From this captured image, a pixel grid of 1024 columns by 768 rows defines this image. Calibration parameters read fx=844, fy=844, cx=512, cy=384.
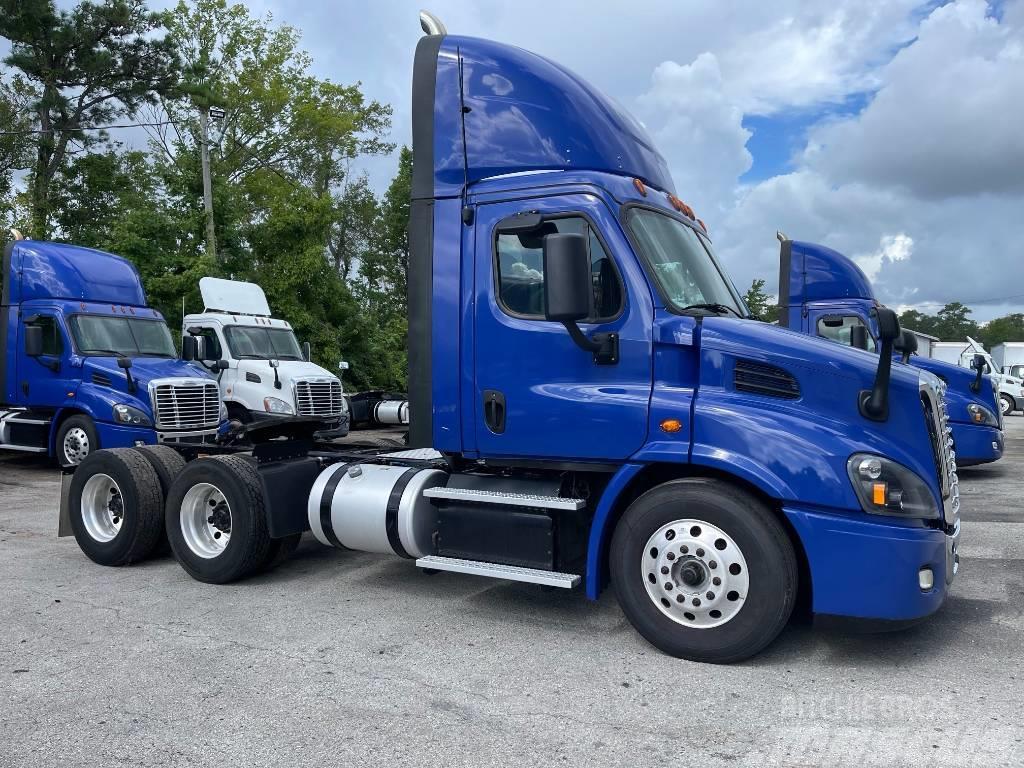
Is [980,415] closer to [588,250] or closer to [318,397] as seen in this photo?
[588,250]

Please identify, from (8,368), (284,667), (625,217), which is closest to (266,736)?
(284,667)

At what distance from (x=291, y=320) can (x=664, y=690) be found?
66.8 ft

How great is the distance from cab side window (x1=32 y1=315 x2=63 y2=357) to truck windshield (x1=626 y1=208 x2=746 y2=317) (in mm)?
10875

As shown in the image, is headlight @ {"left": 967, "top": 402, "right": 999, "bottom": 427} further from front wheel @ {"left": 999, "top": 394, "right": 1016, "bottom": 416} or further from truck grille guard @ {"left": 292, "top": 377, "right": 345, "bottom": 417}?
front wheel @ {"left": 999, "top": 394, "right": 1016, "bottom": 416}

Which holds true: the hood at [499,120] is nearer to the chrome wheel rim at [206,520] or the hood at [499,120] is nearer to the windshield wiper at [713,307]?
the windshield wiper at [713,307]

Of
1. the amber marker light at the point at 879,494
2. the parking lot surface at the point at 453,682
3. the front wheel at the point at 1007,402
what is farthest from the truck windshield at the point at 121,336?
the front wheel at the point at 1007,402

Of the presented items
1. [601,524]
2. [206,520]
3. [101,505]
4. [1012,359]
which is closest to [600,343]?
[601,524]

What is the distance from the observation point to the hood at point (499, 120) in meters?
5.30

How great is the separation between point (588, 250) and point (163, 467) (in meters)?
4.16

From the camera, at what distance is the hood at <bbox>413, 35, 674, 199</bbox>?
17.4 feet

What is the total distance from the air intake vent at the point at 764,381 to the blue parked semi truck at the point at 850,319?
6.60 metres

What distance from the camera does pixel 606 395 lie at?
4.86 metres

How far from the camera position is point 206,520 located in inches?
258

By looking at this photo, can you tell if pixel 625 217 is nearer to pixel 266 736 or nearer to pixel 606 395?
pixel 606 395
